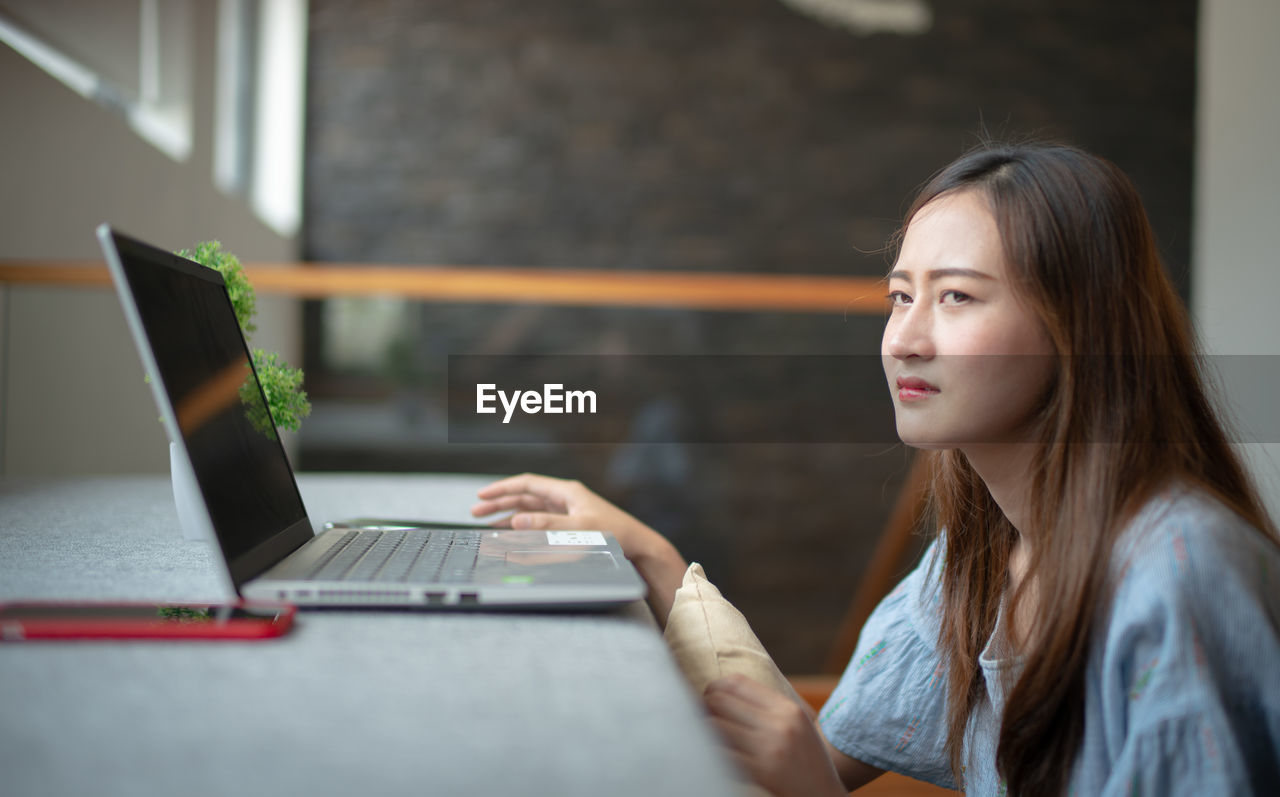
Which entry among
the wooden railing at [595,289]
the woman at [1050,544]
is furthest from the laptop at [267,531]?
the wooden railing at [595,289]

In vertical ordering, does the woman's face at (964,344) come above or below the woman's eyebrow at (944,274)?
below

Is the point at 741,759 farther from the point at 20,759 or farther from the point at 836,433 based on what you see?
the point at 836,433

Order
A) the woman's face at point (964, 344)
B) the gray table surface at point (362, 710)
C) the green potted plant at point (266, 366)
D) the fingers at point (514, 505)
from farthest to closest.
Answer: the fingers at point (514, 505)
the green potted plant at point (266, 366)
the woman's face at point (964, 344)
the gray table surface at point (362, 710)

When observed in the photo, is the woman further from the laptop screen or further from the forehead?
the laptop screen

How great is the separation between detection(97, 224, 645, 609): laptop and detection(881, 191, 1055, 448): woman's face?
0.85 ft

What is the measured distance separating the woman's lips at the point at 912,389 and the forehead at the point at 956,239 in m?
0.09

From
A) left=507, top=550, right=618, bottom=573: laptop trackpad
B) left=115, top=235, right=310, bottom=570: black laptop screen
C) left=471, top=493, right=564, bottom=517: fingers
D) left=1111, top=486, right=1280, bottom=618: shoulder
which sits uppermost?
left=115, top=235, right=310, bottom=570: black laptop screen

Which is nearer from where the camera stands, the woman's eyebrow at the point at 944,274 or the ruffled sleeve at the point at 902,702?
the woman's eyebrow at the point at 944,274

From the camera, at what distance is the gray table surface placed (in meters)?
0.30

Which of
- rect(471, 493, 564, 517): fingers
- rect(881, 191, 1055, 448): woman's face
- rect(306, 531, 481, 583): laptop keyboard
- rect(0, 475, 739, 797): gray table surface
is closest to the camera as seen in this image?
rect(0, 475, 739, 797): gray table surface

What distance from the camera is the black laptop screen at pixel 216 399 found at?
513mm

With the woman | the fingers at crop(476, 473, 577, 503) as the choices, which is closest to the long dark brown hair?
the woman

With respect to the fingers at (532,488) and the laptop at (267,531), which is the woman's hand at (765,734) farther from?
the fingers at (532,488)

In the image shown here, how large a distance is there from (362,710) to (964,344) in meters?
0.51
